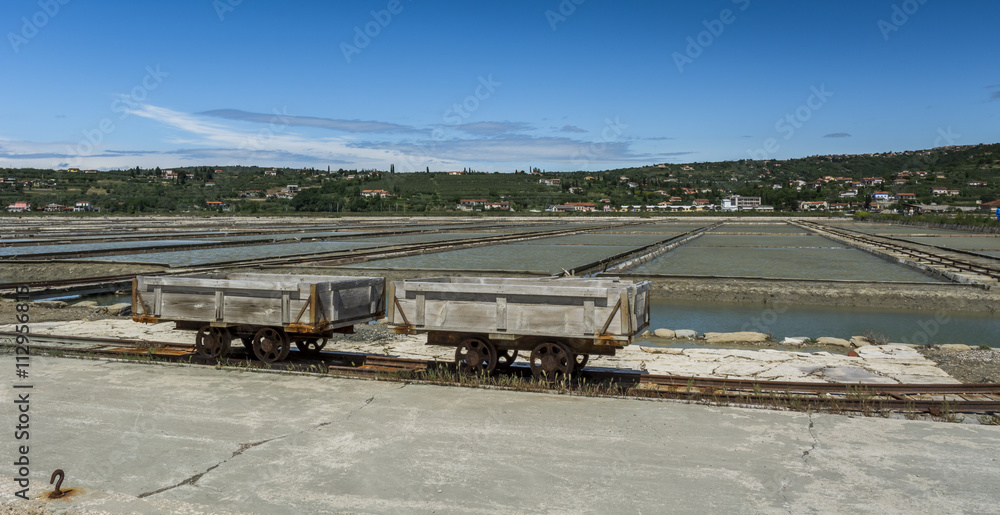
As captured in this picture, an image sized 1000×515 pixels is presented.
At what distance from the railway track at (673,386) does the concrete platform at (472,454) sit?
1.23 feet

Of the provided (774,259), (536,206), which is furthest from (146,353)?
(536,206)

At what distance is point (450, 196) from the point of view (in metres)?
192

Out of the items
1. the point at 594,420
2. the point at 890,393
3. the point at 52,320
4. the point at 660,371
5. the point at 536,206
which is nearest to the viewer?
the point at 594,420

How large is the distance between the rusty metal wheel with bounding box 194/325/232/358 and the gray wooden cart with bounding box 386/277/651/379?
271cm

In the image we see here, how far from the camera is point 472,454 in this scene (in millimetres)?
6133

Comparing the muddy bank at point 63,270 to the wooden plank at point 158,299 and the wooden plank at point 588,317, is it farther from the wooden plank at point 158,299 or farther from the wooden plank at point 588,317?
the wooden plank at point 588,317

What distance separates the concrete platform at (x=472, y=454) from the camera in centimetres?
515

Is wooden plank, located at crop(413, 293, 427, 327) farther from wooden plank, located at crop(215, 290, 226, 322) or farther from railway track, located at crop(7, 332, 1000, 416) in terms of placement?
wooden plank, located at crop(215, 290, 226, 322)

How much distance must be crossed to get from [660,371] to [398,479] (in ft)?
18.2

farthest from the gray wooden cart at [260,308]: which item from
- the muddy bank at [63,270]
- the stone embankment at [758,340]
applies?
the muddy bank at [63,270]

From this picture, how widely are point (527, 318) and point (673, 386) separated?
7.13 ft

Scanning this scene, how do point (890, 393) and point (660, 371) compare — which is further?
point (660, 371)

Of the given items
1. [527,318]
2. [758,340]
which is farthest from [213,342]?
[758,340]

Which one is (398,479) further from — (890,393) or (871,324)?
(871,324)
